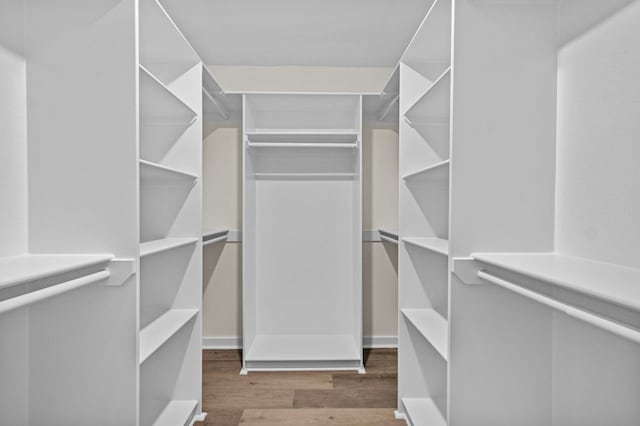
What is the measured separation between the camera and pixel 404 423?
2.20 metres

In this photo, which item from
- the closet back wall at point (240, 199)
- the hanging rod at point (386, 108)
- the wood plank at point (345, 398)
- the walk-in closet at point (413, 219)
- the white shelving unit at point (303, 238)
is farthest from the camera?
the closet back wall at point (240, 199)

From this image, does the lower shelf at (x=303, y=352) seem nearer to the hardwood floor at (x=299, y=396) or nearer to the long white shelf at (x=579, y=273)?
the hardwood floor at (x=299, y=396)

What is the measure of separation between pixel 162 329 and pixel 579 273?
5.31 ft

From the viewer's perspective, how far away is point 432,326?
2.03 metres

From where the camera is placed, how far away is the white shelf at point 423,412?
200 cm

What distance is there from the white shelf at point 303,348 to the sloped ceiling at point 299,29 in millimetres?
2028

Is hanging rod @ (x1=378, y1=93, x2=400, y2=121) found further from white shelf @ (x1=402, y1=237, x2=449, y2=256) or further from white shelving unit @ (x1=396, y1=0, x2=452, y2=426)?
white shelf @ (x1=402, y1=237, x2=449, y2=256)

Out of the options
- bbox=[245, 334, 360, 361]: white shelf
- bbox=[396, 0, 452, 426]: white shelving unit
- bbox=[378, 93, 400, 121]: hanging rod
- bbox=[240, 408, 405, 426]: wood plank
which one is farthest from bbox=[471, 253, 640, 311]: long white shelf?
bbox=[245, 334, 360, 361]: white shelf

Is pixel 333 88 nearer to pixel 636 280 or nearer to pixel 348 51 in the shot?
pixel 348 51

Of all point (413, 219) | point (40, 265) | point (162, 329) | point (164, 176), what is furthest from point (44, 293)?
point (413, 219)

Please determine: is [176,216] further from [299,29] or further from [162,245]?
[299,29]

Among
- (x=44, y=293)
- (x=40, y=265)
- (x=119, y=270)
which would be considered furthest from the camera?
(x=119, y=270)

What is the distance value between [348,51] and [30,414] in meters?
2.68

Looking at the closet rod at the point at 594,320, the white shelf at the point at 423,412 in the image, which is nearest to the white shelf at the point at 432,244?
the closet rod at the point at 594,320
